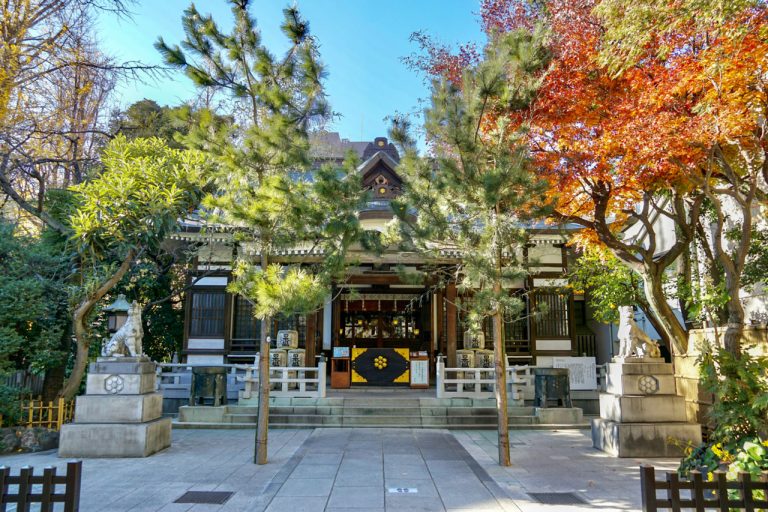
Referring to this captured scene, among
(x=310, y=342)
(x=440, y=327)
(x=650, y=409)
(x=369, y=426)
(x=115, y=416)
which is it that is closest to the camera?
(x=115, y=416)

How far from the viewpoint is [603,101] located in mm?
8453

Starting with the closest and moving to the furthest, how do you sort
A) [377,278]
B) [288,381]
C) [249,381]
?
[288,381] < [249,381] < [377,278]

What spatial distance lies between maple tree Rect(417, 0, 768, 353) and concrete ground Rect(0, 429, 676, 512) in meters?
3.36

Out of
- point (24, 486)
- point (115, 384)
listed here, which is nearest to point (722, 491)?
point (24, 486)

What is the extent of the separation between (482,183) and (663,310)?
515 cm

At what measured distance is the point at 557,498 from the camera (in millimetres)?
5836

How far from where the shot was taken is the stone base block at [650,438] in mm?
8117

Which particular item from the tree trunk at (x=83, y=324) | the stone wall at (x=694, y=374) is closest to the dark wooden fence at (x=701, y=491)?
the stone wall at (x=694, y=374)

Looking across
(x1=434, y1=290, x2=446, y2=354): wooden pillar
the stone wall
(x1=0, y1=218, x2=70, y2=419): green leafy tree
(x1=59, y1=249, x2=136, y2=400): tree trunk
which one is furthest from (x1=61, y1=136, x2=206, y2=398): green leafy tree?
the stone wall

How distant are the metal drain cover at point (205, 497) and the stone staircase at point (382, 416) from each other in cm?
501

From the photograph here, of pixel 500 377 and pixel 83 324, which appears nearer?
pixel 500 377

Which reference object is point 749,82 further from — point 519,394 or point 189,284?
point 189,284

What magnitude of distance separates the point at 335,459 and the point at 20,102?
9.39m

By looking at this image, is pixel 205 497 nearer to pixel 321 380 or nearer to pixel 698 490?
pixel 698 490
